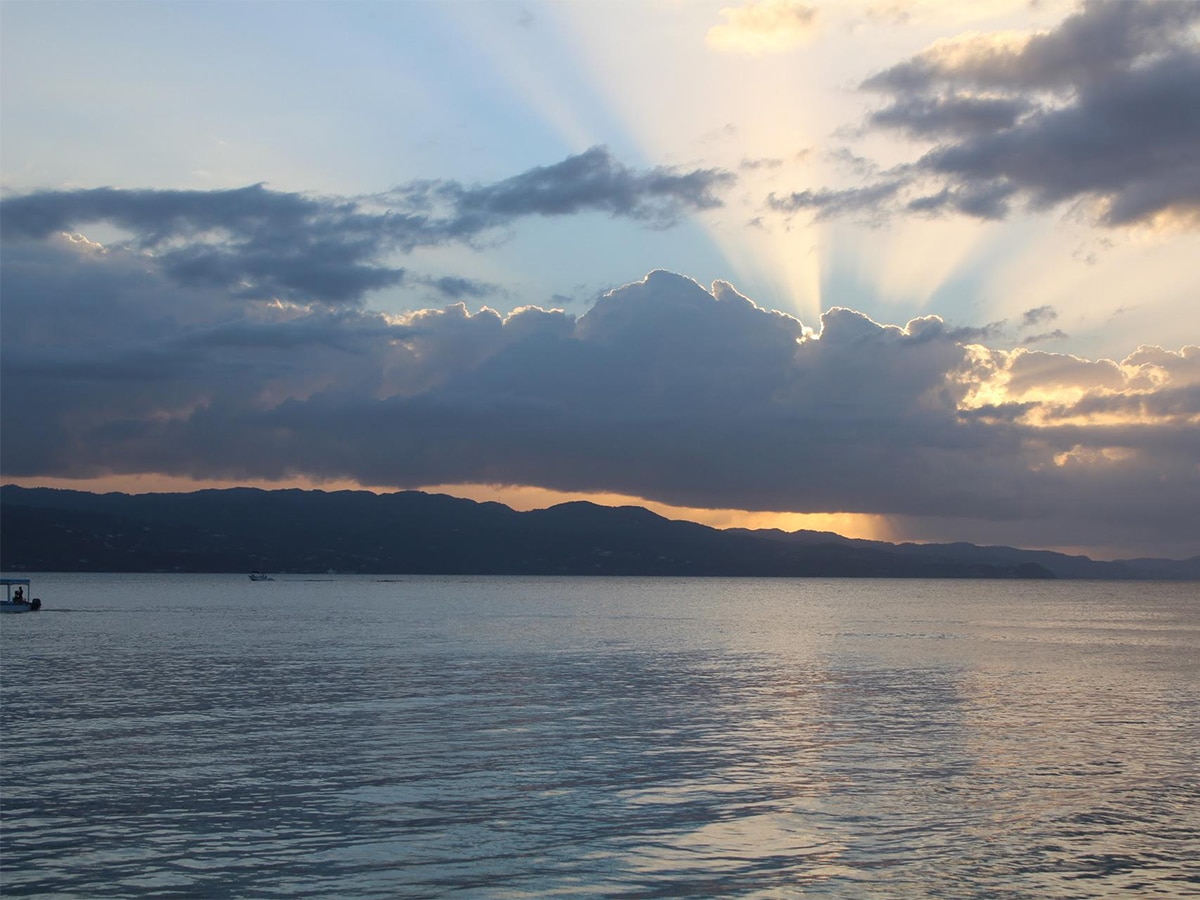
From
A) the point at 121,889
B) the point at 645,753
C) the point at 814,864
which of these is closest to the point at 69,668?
the point at 645,753

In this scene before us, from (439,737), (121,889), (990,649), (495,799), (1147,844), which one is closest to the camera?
(121,889)

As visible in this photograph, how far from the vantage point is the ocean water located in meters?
26.5

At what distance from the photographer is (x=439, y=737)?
153ft

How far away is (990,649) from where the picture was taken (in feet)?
357

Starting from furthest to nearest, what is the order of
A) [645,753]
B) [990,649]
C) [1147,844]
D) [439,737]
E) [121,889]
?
[990,649], [439,737], [645,753], [1147,844], [121,889]

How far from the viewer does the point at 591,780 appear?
122ft

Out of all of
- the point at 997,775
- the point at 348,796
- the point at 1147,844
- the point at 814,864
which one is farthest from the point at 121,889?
the point at 997,775

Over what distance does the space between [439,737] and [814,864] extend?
22.6 metres

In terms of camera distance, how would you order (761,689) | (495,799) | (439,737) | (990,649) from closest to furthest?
(495,799) < (439,737) < (761,689) < (990,649)

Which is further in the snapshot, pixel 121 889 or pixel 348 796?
pixel 348 796

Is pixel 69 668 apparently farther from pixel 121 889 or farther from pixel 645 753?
pixel 121 889

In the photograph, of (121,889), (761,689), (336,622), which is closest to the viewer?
(121,889)

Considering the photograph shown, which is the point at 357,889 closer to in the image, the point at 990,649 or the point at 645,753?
the point at 645,753

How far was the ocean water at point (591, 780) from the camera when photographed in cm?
2648
